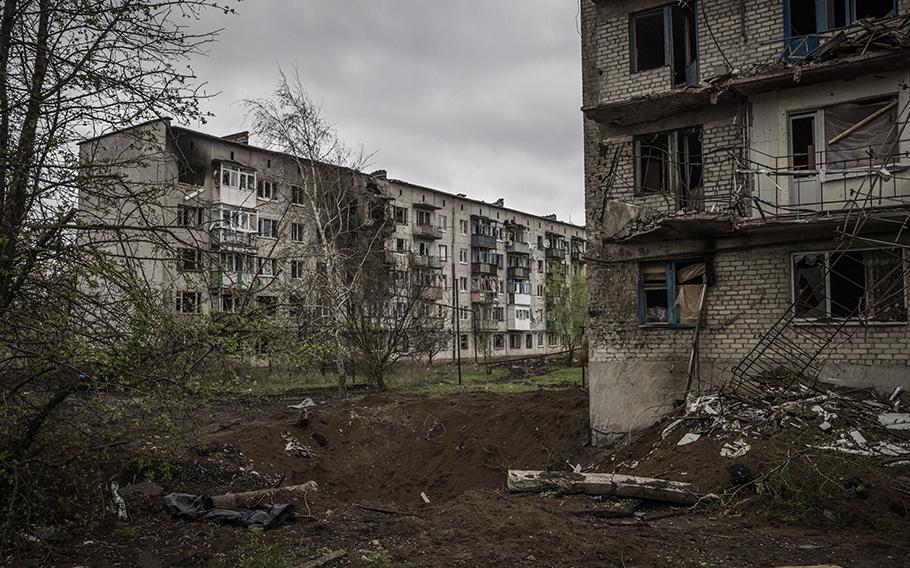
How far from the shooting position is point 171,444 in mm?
8367

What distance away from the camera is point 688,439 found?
1227 cm

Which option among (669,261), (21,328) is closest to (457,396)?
(669,261)

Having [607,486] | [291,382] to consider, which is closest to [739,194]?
[607,486]

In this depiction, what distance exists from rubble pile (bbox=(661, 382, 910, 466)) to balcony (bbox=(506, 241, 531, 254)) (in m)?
50.9

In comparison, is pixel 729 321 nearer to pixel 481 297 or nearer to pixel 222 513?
pixel 222 513

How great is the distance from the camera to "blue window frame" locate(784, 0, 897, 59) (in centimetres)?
1301

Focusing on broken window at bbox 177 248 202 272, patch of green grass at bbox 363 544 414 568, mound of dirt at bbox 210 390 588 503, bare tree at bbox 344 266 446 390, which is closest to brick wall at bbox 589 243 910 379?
mound of dirt at bbox 210 390 588 503

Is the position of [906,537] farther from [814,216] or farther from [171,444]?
[171,444]

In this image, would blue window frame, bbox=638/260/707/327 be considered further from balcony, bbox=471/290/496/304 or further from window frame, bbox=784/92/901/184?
balcony, bbox=471/290/496/304

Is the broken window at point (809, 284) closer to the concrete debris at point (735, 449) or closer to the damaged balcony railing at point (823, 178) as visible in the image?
the damaged balcony railing at point (823, 178)

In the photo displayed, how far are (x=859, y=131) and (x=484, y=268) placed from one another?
47867 millimetres

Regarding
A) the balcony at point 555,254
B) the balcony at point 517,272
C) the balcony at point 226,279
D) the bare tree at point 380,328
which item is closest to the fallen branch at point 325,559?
the balcony at point 226,279

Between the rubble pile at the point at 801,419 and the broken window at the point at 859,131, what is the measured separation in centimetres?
411

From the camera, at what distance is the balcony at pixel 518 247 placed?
210 ft
